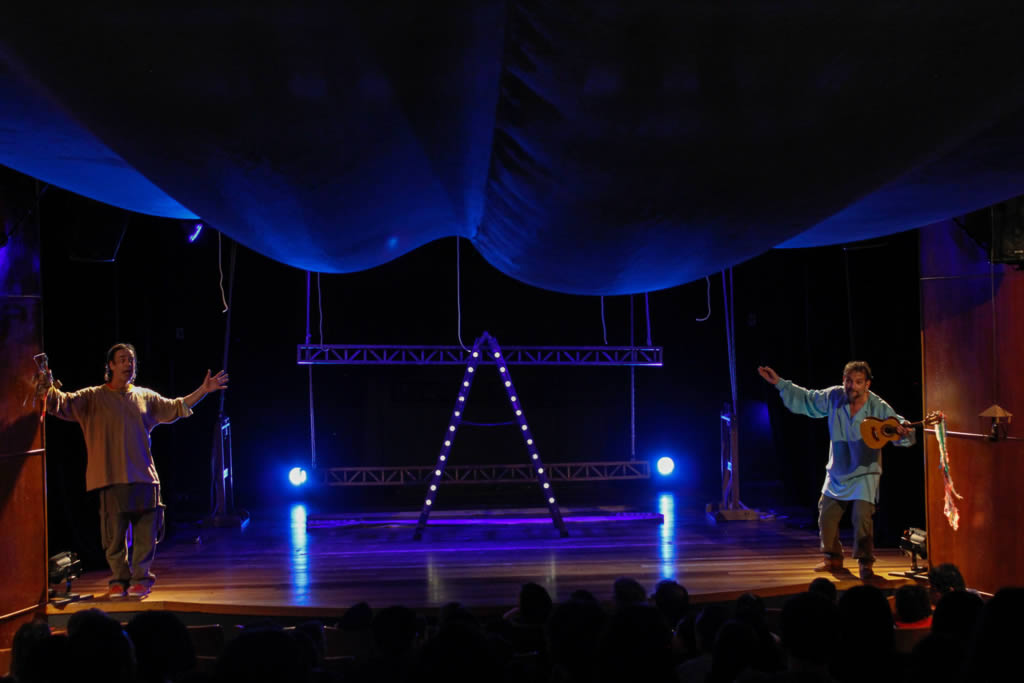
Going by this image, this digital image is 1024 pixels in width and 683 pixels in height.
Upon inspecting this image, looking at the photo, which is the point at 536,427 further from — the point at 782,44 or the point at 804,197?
the point at 782,44

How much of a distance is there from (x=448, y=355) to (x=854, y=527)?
4855 mm

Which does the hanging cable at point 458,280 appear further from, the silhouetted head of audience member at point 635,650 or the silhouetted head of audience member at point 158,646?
the silhouetted head of audience member at point 635,650

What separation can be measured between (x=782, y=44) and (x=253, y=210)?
210 cm

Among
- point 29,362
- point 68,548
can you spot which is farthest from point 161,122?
point 68,548

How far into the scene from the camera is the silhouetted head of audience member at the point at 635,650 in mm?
2088

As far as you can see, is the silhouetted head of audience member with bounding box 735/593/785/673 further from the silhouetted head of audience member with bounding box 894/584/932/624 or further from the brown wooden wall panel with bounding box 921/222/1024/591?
the brown wooden wall panel with bounding box 921/222/1024/591

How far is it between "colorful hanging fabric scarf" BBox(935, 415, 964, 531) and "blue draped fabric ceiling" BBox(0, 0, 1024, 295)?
2234 mm

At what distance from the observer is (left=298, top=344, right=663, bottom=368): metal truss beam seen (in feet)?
25.8

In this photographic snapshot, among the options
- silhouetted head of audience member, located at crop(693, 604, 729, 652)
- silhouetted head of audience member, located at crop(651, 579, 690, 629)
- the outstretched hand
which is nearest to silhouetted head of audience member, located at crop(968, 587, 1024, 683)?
silhouetted head of audience member, located at crop(693, 604, 729, 652)

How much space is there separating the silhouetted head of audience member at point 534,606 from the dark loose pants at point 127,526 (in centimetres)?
301

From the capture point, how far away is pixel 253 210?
10.5 feet

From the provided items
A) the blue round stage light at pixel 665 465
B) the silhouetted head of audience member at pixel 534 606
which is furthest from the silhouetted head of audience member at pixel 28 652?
the blue round stage light at pixel 665 465

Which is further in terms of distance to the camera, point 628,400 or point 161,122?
point 628,400

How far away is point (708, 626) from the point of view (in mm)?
2723
